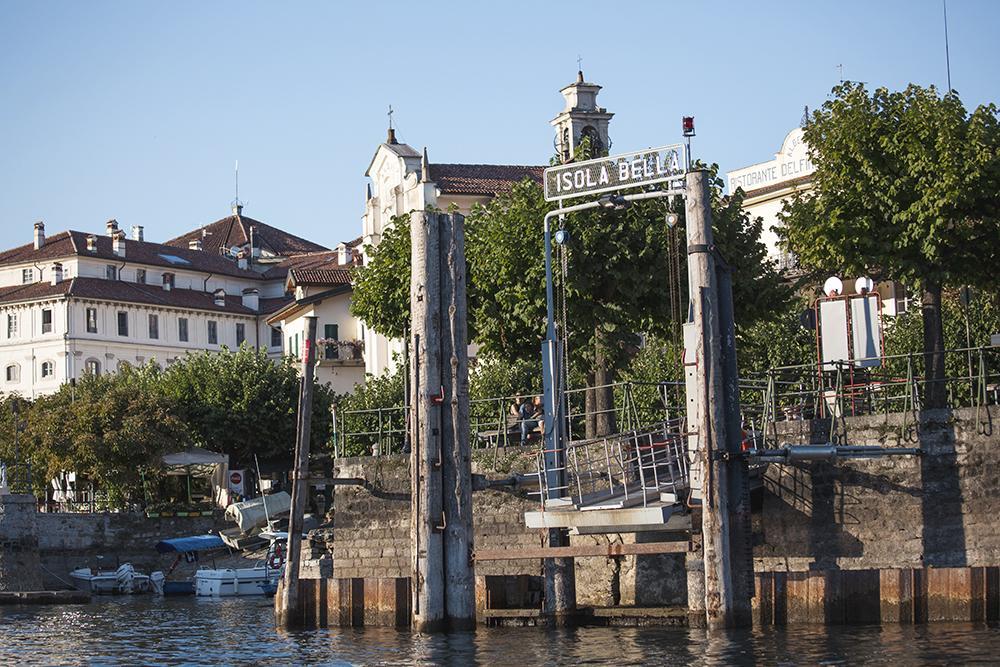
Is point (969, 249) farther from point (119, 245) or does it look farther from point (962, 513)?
point (119, 245)

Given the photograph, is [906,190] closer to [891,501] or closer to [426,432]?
[891,501]

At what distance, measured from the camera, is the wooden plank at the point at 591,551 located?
26.9 m

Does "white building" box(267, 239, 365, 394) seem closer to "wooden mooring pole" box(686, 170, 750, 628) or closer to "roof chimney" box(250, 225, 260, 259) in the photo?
"roof chimney" box(250, 225, 260, 259)

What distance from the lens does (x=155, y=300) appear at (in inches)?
4365

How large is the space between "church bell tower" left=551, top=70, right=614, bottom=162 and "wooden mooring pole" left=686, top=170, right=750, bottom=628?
3128cm

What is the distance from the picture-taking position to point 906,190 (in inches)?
1289

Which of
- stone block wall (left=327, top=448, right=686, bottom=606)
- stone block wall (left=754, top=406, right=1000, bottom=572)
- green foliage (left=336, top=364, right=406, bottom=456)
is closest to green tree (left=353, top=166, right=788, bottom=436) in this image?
stone block wall (left=327, top=448, right=686, bottom=606)

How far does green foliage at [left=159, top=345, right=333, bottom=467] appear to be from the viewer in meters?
73.1

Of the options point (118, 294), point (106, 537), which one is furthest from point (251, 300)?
point (106, 537)

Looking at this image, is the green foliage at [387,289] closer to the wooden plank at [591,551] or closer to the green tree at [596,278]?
the green tree at [596,278]

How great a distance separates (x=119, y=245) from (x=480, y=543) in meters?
82.6

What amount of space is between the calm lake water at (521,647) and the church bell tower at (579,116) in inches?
1160

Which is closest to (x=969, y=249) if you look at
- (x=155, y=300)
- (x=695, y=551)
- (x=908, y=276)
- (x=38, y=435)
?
(x=908, y=276)

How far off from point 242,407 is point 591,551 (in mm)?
46689
